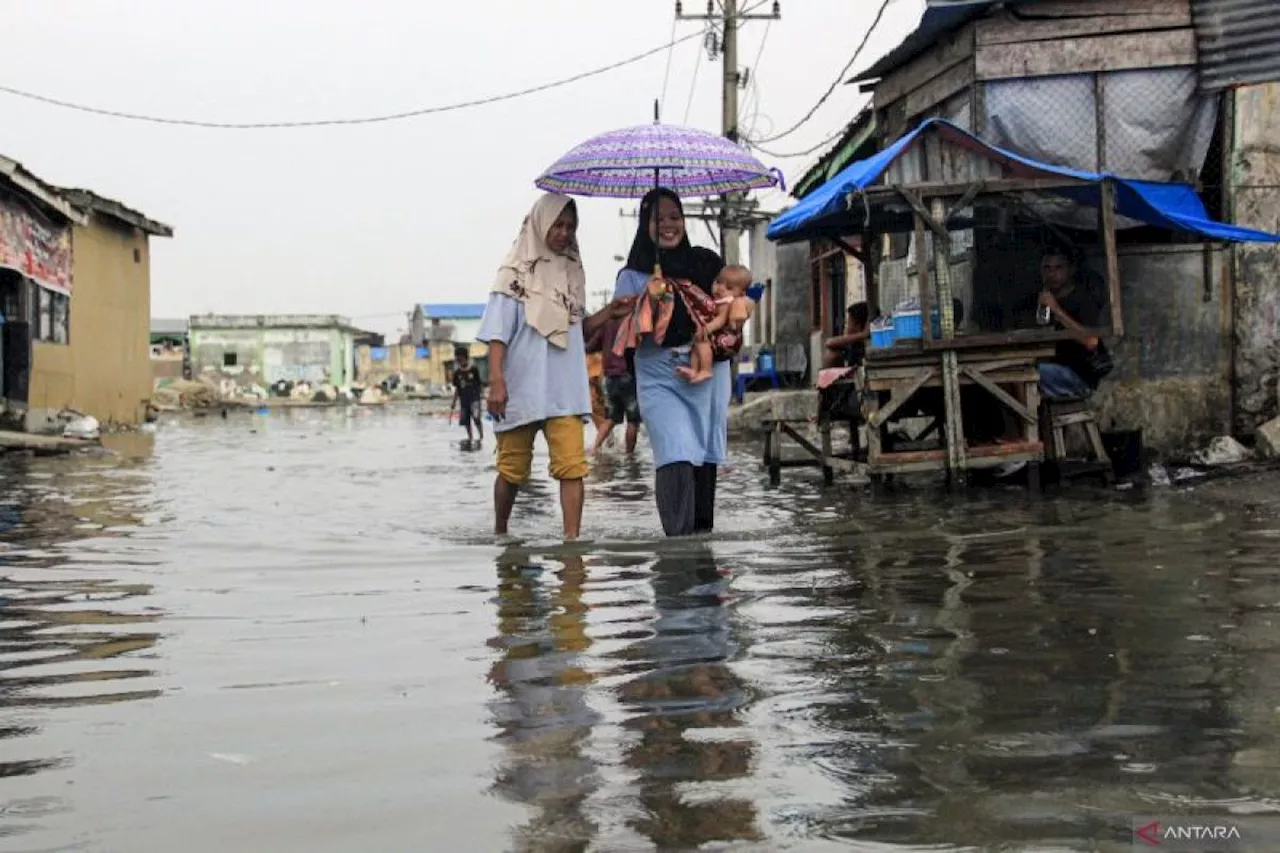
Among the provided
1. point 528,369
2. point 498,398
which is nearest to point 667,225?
point 528,369

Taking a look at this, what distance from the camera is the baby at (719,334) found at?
6.85 metres

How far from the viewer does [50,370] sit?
23453mm

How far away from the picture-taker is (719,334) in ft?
22.6

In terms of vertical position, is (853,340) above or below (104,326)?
below

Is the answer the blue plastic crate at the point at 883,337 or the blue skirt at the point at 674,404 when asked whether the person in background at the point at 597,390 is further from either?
the blue skirt at the point at 674,404

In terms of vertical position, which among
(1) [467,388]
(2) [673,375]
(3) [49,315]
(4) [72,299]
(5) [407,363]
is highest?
(5) [407,363]

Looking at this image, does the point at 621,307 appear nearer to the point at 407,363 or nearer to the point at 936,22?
the point at 936,22

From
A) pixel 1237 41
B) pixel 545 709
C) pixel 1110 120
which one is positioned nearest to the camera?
pixel 545 709

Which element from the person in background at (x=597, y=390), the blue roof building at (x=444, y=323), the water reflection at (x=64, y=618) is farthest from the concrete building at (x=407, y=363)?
the water reflection at (x=64, y=618)

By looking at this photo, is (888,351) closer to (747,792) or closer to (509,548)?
(509,548)

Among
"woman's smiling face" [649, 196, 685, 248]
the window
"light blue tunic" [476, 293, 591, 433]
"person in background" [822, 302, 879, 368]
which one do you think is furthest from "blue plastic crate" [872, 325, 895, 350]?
the window

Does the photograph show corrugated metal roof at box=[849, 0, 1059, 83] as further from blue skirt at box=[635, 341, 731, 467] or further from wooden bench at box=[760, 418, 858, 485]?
blue skirt at box=[635, 341, 731, 467]

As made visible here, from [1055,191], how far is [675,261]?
145 inches

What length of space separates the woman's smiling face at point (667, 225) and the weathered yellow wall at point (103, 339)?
1775 centimetres
